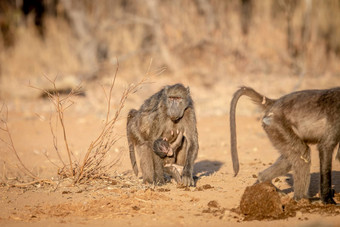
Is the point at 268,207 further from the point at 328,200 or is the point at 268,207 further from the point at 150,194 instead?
the point at 150,194

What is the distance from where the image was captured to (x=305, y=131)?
193 inches

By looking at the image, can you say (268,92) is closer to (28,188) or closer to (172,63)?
(172,63)

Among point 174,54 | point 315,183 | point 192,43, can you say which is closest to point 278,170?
point 315,183

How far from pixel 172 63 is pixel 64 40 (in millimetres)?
4529

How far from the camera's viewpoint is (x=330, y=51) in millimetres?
14586

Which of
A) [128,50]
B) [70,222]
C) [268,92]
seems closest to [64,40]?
[128,50]

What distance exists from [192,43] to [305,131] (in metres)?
9.46

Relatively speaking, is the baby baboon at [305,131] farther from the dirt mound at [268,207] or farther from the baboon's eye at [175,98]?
the baboon's eye at [175,98]

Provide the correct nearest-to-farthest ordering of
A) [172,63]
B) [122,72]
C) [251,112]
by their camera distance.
→ [251,112]
[172,63]
[122,72]

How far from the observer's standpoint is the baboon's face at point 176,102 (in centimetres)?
571

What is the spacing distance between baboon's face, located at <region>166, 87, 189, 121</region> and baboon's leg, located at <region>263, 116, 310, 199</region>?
1230mm

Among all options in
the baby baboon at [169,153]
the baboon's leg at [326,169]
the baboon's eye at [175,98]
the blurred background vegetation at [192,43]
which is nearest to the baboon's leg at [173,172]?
the baby baboon at [169,153]

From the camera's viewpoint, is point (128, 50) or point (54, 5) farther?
point (54, 5)

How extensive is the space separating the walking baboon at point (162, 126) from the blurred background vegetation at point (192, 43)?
781 cm
